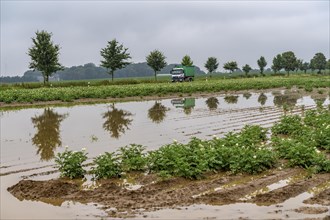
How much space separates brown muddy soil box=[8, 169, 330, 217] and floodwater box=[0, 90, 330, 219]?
0.41 metres

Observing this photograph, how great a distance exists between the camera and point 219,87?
48250mm

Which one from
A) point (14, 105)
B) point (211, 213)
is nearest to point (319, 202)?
point (211, 213)

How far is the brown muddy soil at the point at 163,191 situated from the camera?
8.62 meters

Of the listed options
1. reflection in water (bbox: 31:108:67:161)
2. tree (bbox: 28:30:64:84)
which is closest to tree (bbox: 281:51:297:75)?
tree (bbox: 28:30:64:84)

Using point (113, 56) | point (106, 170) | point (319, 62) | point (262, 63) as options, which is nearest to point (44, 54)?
point (113, 56)

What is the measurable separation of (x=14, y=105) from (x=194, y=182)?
87.1 ft

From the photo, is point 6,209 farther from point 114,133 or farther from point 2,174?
point 114,133

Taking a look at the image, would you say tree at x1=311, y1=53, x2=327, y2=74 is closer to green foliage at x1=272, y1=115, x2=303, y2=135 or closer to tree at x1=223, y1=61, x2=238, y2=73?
tree at x1=223, y1=61, x2=238, y2=73

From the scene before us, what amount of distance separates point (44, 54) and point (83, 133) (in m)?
38.9

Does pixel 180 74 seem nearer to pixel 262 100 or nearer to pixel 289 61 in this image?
pixel 262 100

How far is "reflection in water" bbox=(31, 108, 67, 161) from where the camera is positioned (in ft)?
48.8

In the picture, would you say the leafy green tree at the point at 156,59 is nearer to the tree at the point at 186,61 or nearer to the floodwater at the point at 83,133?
the tree at the point at 186,61

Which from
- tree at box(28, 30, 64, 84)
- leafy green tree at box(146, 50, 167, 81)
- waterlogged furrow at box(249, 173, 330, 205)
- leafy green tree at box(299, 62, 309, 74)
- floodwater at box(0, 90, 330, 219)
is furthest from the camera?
leafy green tree at box(299, 62, 309, 74)

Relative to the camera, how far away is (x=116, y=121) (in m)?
22.8
